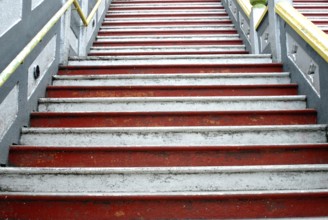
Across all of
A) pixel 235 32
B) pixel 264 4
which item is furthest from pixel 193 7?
pixel 264 4

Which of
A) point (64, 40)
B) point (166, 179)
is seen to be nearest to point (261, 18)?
point (64, 40)

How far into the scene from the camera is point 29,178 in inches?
104

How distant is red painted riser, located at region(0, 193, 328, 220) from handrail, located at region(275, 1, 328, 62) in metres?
1.29

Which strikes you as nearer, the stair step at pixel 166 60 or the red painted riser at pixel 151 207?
the red painted riser at pixel 151 207

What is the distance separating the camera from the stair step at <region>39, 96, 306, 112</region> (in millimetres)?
3547

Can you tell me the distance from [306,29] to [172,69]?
147cm

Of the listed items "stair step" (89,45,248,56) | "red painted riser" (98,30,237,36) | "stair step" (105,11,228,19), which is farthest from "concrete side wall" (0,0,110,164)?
"stair step" (105,11,228,19)

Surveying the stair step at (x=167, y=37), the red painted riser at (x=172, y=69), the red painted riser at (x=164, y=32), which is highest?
the red painted riser at (x=164, y=32)

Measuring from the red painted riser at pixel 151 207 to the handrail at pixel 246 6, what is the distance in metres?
3.53

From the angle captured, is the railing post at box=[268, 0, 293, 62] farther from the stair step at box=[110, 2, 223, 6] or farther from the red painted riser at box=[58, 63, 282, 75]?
the stair step at box=[110, 2, 223, 6]

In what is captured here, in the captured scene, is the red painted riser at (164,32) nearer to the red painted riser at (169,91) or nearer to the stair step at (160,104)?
the red painted riser at (169,91)

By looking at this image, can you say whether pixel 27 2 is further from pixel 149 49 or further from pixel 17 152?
pixel 149 49

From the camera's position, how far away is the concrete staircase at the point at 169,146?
243cm

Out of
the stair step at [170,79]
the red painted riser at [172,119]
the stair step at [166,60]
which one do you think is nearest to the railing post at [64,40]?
the stair step at [166,60]
